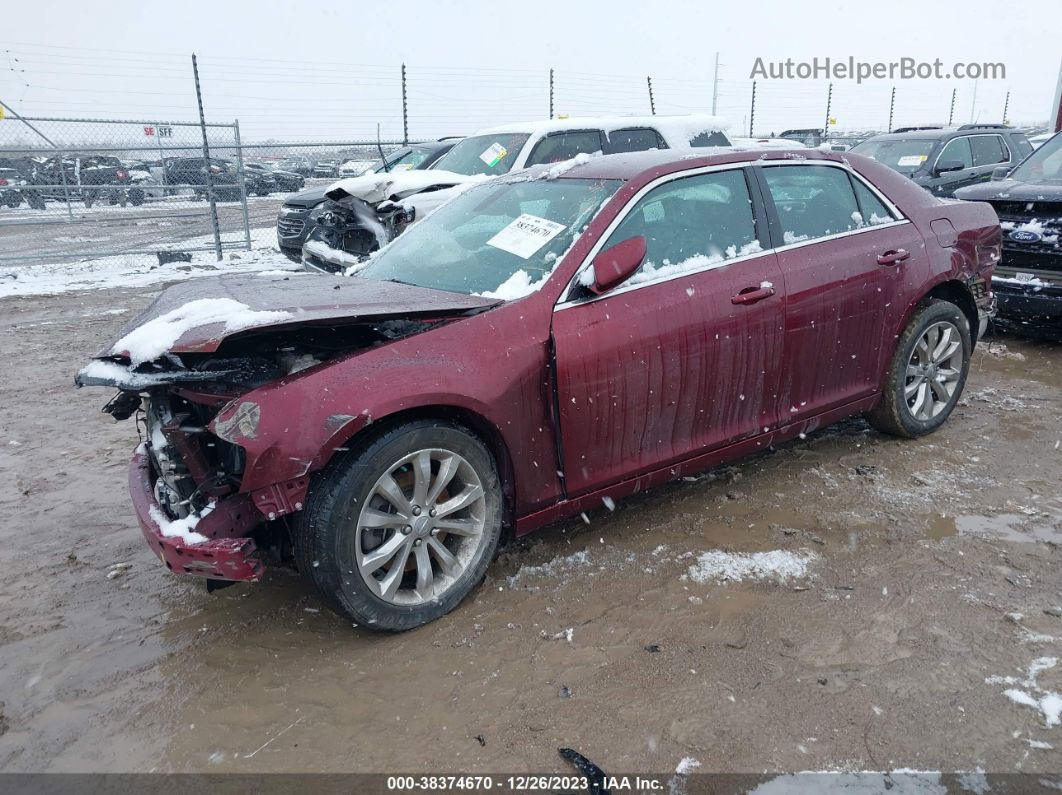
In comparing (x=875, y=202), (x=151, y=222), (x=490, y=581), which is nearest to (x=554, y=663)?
(x=490, y=581)

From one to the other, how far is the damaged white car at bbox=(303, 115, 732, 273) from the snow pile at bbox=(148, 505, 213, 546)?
17.1ft

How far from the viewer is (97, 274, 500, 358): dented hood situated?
8.57 ft

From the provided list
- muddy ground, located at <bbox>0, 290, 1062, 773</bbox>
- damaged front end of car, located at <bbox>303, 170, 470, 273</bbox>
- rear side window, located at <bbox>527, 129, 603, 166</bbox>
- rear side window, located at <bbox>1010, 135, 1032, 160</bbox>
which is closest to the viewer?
muddy ground, located at <bbox>0, 290, 1062, 773</bbox>

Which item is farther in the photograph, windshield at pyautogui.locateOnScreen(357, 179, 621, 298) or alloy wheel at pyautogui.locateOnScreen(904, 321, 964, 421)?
alloy wheel at pyautogui.locateOnScreen(904, 321, 964, 421)

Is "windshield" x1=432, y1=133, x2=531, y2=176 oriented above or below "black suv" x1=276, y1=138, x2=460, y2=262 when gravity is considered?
above

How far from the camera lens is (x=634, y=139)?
889 centimetres

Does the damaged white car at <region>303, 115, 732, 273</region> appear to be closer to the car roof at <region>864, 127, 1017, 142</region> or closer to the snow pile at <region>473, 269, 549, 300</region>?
the car roof at <region>864, 127, 1017, 142</region>

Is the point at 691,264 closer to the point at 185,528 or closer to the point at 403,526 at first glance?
the point at 403,526

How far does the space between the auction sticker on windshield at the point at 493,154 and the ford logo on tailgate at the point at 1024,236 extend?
501cm

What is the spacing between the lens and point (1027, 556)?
3.30 meters

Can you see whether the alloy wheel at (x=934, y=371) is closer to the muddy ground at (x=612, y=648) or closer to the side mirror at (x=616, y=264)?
the muddy ground at (x=612, y=648)

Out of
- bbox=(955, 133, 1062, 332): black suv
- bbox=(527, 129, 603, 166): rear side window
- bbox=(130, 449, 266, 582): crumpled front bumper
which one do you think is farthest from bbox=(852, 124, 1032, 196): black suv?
bbox=(130, 449, 266, 582): crumpled front bumper

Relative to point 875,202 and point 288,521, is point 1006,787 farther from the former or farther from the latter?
point 875,202

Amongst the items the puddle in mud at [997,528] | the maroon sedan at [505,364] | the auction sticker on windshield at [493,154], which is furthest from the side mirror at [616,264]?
the auction sticker on windshield at [493,154]
